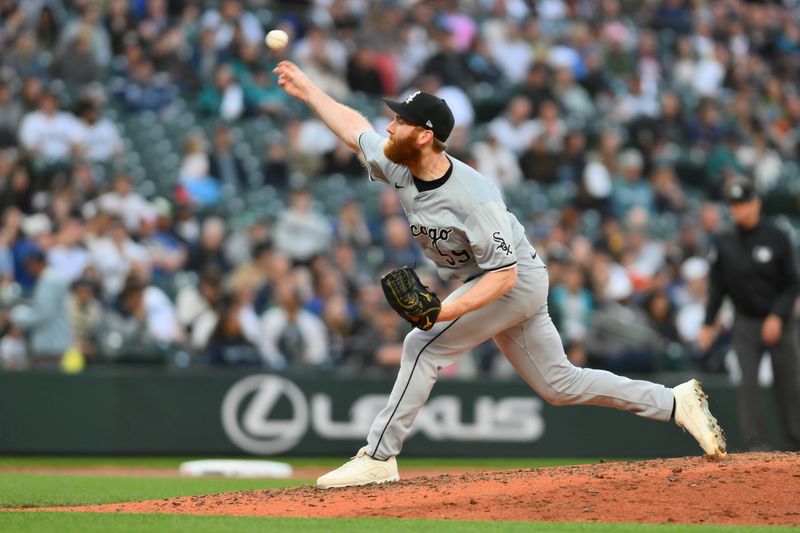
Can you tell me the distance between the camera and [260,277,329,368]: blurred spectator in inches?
502

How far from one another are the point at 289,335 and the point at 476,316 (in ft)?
20.5

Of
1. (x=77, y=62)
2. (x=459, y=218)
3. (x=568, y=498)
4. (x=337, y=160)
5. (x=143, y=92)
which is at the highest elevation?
(x=77, y=62)

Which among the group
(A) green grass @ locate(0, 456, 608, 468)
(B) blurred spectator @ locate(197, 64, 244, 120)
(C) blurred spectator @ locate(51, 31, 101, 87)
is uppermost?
(C) blurred spectator @ locate(51, 31, 101, 87)

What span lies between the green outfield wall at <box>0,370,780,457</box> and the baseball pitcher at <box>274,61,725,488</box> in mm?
5675

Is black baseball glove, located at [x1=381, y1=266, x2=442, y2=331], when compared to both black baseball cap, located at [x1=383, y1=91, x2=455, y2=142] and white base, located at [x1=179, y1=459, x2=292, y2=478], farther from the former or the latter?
white base, located at [x1=179, y1=459, x2=292, y2=478]

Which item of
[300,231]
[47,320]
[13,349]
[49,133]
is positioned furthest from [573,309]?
[49,133]

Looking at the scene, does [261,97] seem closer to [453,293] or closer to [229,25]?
[229,25]

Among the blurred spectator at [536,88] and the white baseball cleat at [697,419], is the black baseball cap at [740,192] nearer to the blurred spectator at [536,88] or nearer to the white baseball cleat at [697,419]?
the white baseball cleat at [697,419]

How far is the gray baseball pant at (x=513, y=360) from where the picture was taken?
6.77 m

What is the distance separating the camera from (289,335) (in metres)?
12.8

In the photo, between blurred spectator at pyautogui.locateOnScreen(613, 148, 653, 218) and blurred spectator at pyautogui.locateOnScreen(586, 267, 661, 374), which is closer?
blurred spectator at pyautogui.locateOnScreen(586, 267, 661, 374)

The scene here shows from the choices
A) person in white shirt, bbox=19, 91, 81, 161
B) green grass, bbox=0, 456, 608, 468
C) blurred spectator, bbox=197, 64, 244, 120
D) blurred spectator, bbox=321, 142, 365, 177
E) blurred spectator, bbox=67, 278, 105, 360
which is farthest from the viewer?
blurred spectator, bbox=321, 142, 365, 177

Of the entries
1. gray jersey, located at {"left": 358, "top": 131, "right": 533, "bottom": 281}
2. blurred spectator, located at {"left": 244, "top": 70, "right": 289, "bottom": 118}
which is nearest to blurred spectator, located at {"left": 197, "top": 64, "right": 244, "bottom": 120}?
blurred spectator, located at {"left": 244, "top": 70, "right": 289, "bottom": 118}

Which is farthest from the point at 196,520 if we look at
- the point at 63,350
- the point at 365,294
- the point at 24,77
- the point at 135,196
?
the point at 24,77
